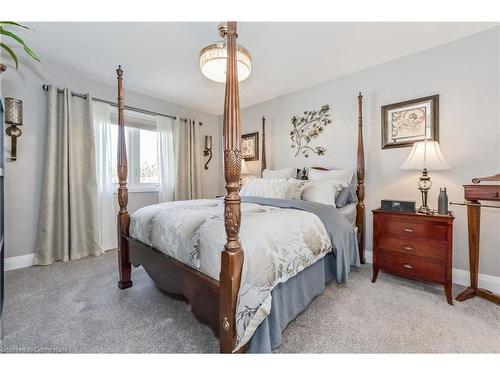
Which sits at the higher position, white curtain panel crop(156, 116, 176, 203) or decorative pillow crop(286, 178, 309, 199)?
white curtain panel crop(156, 116, 176, 203)

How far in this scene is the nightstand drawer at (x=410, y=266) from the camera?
69.6 inches

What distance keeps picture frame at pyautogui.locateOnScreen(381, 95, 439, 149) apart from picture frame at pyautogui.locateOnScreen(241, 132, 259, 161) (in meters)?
1.91

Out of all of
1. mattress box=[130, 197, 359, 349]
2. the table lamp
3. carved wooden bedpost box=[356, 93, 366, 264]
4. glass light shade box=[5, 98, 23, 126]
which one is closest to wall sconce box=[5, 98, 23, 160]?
glass light shade box=[5, 98, 23, 126]

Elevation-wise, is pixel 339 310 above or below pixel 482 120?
below

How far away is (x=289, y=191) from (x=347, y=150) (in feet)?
3.37

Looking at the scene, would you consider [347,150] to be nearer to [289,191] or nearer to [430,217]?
[289,191]

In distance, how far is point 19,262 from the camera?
7.92 feet

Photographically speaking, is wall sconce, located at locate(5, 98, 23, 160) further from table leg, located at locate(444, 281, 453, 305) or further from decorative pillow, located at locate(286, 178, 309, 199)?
table leg, located at locate(444, 281, 453, 305)

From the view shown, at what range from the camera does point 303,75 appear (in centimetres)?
281

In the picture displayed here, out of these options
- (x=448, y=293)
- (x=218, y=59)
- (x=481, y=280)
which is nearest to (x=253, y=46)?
(x=218, y=59)

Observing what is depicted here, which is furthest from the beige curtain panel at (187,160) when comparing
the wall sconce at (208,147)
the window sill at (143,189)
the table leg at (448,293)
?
the table leg at (448,293)

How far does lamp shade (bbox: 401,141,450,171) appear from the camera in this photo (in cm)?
190
